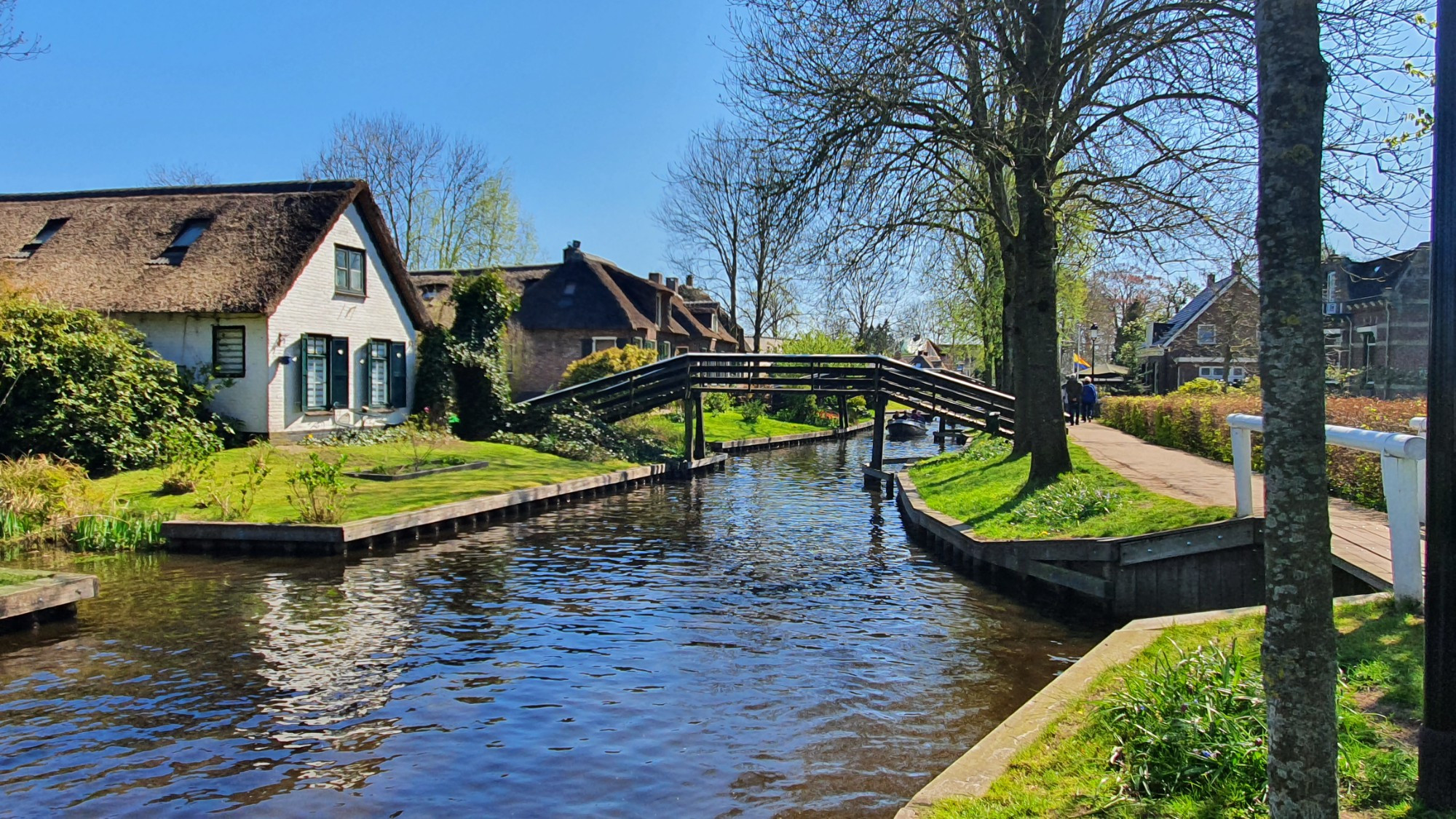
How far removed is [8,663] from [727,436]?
29398 mm

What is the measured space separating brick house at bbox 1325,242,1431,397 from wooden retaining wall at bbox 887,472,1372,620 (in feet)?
98.6

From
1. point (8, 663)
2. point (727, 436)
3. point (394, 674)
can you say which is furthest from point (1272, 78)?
point (727, 436)

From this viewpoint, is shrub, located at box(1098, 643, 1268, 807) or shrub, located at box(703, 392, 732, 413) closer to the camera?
shrub, located at box(1098, 643, 1268, 807)

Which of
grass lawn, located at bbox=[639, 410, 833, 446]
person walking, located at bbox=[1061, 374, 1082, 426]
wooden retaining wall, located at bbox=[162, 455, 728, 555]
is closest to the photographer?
wooden retaining wall, located at bbox=[162, 455, 728, 555]

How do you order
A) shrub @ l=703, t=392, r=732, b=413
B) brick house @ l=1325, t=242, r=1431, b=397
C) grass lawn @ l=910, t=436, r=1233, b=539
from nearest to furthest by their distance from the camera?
grass lawn @ l=910, t=436, r=1233, b=539, brick house @ l=1325, t=242, r=1431, b=397, shrub @ l=703, t=392, r=732, b=413

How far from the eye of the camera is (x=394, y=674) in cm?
897

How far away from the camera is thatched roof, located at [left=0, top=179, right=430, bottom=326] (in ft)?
74.7

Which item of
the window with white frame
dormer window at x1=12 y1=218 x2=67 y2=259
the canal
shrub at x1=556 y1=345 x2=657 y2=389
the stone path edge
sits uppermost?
dormer window at x1=12 y1=218 x2=67 y2=259

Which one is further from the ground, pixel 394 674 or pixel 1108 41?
pixel 1108 41

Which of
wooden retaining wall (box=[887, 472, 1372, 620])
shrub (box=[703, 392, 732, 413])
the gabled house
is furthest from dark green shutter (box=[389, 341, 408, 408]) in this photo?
wooden retaining wall (box=[887, 472, 1372, 620])

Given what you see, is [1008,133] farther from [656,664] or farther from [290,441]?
[290,441]

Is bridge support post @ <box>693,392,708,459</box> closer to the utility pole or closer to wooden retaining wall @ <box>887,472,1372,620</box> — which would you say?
wooden retaining wall @ <box>887,472,1372,620</box>

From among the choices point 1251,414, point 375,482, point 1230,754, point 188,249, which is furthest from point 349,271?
point 1230,754

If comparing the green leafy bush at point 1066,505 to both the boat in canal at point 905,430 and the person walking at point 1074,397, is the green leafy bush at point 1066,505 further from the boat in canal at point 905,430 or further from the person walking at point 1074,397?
the boat in canal at point 905,430
